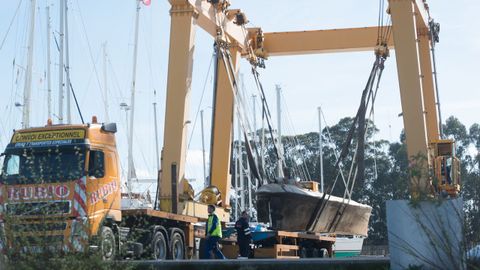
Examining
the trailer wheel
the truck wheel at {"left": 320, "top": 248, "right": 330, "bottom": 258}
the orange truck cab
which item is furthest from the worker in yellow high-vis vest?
the truck wheel at {"left": 320, "top": 248, "right": 330, "bottom": 258}

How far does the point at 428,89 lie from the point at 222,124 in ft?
22.7

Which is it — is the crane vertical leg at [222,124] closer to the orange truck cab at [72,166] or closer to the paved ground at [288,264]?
the orange truck cab at [72,166]

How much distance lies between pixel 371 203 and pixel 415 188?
4328cm

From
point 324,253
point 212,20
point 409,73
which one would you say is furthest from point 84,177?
point 324,253

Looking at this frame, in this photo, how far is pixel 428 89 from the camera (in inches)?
1027

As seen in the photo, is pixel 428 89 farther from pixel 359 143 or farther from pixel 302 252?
pixel 302 252

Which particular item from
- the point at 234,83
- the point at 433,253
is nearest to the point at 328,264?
the point at 433,253

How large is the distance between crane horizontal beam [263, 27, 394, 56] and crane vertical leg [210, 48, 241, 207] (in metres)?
2.32

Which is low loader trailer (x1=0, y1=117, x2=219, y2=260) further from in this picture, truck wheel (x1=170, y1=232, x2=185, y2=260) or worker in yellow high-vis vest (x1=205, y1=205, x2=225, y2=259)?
worker in yellow high-vis vest (x1=205, y1=205, x2=225, y2=259)

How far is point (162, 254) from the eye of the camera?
19.0m

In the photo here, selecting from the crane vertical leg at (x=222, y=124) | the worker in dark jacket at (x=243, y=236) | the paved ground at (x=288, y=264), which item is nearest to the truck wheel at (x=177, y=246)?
the worker in dark jacket at (x=243, y=236)

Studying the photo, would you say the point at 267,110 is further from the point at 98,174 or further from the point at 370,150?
the point at 370,150

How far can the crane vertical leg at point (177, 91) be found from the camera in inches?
874

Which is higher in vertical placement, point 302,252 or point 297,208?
point 297,208
